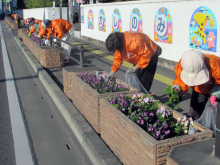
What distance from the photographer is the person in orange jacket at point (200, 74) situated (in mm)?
3025

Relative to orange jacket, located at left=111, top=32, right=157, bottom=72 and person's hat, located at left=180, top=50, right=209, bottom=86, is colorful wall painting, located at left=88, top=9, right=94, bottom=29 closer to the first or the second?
orange jacket, located at left=111, top=32, right=157, bottom=72

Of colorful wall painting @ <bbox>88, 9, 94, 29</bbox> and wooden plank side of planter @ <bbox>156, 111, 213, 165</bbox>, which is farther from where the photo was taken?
colorful wall painting @ <bbox>88, 9, 94, 29</bbox>

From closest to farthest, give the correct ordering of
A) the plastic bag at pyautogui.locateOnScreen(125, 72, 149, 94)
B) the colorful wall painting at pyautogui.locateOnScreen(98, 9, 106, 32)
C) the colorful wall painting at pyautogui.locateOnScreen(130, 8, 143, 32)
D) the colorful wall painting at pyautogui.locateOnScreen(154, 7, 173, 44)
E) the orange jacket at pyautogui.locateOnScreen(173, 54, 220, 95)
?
1. the orange jacket at pyautogui.locateOnScreen(173, 54, 220, 95)
2. the plastic bag at pyautogui.locateOnScreen(125, 72, 149, 94)
3. the colorful wall painting at pyautogui.locateOnScreen(154, 7, 173, 44)
4. the colorful wall painting at pyautogui.locateOnScreen(130, 8, 143, 32)
5. the colorful wall painting at pyautogui.locateOnScreen(98, 9, 106, 32)

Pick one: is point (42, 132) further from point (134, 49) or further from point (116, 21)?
point (116, 21)

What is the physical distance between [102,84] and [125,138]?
171cm

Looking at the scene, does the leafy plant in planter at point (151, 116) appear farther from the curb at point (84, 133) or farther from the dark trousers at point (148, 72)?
the dark trousers at point (148, 72)

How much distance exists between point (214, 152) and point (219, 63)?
1347mm

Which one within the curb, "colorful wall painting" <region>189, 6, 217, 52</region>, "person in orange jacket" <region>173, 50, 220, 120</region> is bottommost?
the curb

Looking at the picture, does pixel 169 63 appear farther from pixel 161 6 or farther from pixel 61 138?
pixel 61 138

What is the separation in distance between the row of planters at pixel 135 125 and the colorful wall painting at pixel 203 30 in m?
4.53

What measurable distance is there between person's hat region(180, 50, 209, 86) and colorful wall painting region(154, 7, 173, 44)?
22.6 feet

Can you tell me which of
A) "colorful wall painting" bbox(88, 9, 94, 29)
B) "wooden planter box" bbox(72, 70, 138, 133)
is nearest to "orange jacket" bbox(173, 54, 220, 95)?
"wooden planter box" bbox(72, 70, 138, 133)

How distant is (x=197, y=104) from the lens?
3889mm

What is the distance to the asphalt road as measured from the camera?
3.72 m
